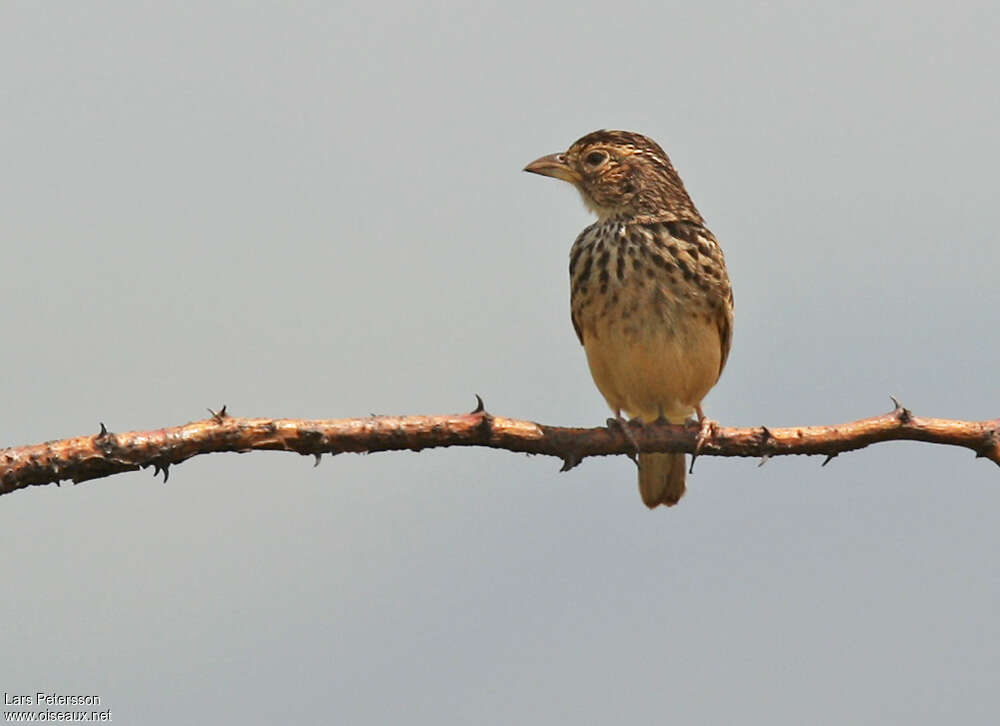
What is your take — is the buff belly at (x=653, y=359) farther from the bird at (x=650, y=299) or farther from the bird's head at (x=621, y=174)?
the bird's head at (x=621, y=174)

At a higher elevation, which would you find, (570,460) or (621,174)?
(621,174)

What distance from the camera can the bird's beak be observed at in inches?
404

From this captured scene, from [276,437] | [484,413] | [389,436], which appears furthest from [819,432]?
[276,437]

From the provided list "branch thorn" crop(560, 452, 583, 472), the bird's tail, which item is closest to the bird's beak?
the bird's tail

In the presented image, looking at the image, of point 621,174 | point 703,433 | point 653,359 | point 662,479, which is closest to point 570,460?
point 703,433

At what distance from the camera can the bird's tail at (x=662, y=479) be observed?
995cm

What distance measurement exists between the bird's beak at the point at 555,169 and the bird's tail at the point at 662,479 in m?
1.92

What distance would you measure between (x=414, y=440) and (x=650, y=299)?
10.0 feet

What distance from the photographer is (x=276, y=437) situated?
19.8 ft

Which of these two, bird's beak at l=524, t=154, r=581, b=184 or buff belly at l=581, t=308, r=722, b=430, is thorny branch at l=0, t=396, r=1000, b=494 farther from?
bird's beak at l=524, t=154, r=581, b=184

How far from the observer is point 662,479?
9.98m

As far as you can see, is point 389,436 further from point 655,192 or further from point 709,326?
point 655,192

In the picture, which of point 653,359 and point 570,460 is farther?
point 653,359

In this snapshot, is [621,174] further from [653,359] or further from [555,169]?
[653,359]
